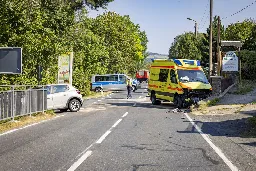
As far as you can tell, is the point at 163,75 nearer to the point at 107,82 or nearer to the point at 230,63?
the point at 230,63

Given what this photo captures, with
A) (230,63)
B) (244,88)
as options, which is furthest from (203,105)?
(230,63)

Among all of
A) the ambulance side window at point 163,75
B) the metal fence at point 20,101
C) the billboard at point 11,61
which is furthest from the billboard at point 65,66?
the billboard at point 11,61

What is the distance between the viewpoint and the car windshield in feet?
72.9

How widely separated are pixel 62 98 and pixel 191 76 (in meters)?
8.04

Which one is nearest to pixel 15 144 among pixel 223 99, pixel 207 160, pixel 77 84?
pixel 207 160

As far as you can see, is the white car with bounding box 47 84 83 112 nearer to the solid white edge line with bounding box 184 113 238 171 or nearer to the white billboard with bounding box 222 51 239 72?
the solid white edge line with bounding box 184 113 238 171

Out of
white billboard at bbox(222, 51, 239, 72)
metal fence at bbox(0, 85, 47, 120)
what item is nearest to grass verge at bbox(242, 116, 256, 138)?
metal fence at bbox(0, 85, 47, 120)

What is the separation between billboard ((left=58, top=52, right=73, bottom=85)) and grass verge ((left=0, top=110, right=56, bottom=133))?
8.75 m

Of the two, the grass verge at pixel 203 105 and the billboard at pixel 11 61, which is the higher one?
the billboard at pixel 11 61

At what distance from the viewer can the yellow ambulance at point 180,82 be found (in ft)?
71.2

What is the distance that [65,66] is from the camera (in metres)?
27.3

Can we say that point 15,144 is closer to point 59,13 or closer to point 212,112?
point 212,112

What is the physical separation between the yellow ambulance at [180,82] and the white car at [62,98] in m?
5.77

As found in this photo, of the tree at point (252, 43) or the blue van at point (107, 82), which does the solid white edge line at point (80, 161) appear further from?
the blue van at point (107, 82)
